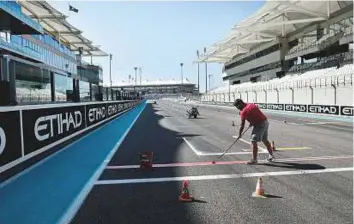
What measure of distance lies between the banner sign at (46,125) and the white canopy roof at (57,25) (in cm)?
4510

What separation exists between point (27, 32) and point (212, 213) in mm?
42239

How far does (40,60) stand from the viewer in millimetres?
47625

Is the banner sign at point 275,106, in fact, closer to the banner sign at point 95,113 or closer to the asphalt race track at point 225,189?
the banner sign at point 95,113

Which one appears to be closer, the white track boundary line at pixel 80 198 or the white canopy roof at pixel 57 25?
the white track boundary line at pixel 80 198

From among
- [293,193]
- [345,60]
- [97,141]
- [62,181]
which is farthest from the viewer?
[345,60]

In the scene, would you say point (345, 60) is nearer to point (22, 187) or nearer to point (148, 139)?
point (148, 139)

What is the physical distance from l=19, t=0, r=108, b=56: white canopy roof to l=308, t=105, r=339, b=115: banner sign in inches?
1521

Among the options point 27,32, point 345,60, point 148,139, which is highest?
point 27,32

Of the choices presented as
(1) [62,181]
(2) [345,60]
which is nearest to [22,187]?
(1) [62,181]

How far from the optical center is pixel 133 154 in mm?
10969

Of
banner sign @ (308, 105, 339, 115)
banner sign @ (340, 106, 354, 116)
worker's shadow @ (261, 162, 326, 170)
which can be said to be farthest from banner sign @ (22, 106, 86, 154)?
banner sign @ (308, 105, 339, 115)

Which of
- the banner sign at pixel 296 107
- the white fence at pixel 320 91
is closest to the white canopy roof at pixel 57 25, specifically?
the white fence at pixel 320 91

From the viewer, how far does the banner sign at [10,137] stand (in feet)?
22.8

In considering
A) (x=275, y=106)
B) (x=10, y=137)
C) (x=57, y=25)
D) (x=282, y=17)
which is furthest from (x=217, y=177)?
(x=57, y=25)
